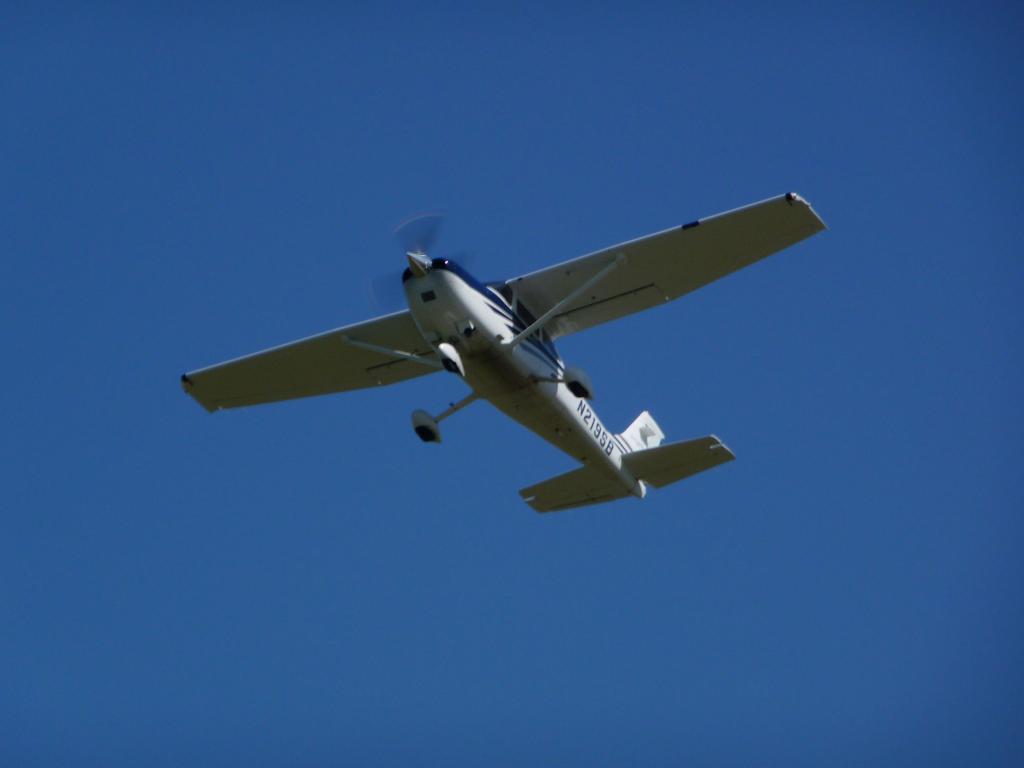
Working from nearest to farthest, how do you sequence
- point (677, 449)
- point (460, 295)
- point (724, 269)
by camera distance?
point (460, 295) < point (724, 269) < point (677, 449)

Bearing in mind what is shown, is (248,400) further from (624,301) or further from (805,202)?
(805,202)

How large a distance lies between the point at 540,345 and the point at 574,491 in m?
3.10

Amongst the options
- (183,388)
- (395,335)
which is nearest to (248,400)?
(183,388)

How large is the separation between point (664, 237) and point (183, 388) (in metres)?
7.52

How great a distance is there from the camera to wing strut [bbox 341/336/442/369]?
64.2 feet

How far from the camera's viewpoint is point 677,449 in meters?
20.9

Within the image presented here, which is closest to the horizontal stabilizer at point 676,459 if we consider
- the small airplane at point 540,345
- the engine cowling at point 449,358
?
the small airplane at point 540,345

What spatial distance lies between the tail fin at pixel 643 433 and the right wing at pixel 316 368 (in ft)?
12.7

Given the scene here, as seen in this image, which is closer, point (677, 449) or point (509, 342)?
point (509, 342)

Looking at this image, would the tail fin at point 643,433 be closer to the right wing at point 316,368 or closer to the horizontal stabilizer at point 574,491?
the horizontal stabilizer at point 574,491

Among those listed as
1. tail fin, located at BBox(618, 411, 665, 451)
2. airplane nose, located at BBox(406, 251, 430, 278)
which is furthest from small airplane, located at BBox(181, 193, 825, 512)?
tail fin, located at BBox(618, 411, 665, 451)

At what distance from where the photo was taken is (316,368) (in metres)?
21.5

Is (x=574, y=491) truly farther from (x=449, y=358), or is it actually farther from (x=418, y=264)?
(x=418, y=264)

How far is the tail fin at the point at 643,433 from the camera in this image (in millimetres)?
23391
